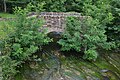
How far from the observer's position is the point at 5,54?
15.1 meters

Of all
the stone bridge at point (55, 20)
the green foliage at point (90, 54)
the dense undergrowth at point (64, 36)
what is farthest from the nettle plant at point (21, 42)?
the stone bridge at point (55, 20)

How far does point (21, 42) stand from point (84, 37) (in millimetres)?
5424

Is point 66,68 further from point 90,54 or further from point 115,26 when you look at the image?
point 115,26

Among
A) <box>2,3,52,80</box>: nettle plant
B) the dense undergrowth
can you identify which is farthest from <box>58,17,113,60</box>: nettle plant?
<box>2,3,52,80</box>: nettle plant

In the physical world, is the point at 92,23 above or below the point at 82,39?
above

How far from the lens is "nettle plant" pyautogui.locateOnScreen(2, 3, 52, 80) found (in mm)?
14414

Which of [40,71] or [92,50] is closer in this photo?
[40,71]

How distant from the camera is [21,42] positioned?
16594 millimetres

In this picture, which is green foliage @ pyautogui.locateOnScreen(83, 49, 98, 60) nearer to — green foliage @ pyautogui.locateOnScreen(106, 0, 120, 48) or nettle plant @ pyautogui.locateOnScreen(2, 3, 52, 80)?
nettle plant @ pyautogui.locateOnScreen(2, 3, 52, 80)

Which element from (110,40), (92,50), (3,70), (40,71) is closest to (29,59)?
(40,71)

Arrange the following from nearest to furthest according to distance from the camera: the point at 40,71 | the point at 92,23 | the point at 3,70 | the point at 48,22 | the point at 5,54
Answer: the point at 3,70 → the point at 5,54 → the point at 40,71 → the point at 92,23 → the point at 48,22

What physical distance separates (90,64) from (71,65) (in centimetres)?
164

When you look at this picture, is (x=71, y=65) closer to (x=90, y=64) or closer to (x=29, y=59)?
(x=90, y=64)

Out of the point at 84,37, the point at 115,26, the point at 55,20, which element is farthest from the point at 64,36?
the point at 115,26
